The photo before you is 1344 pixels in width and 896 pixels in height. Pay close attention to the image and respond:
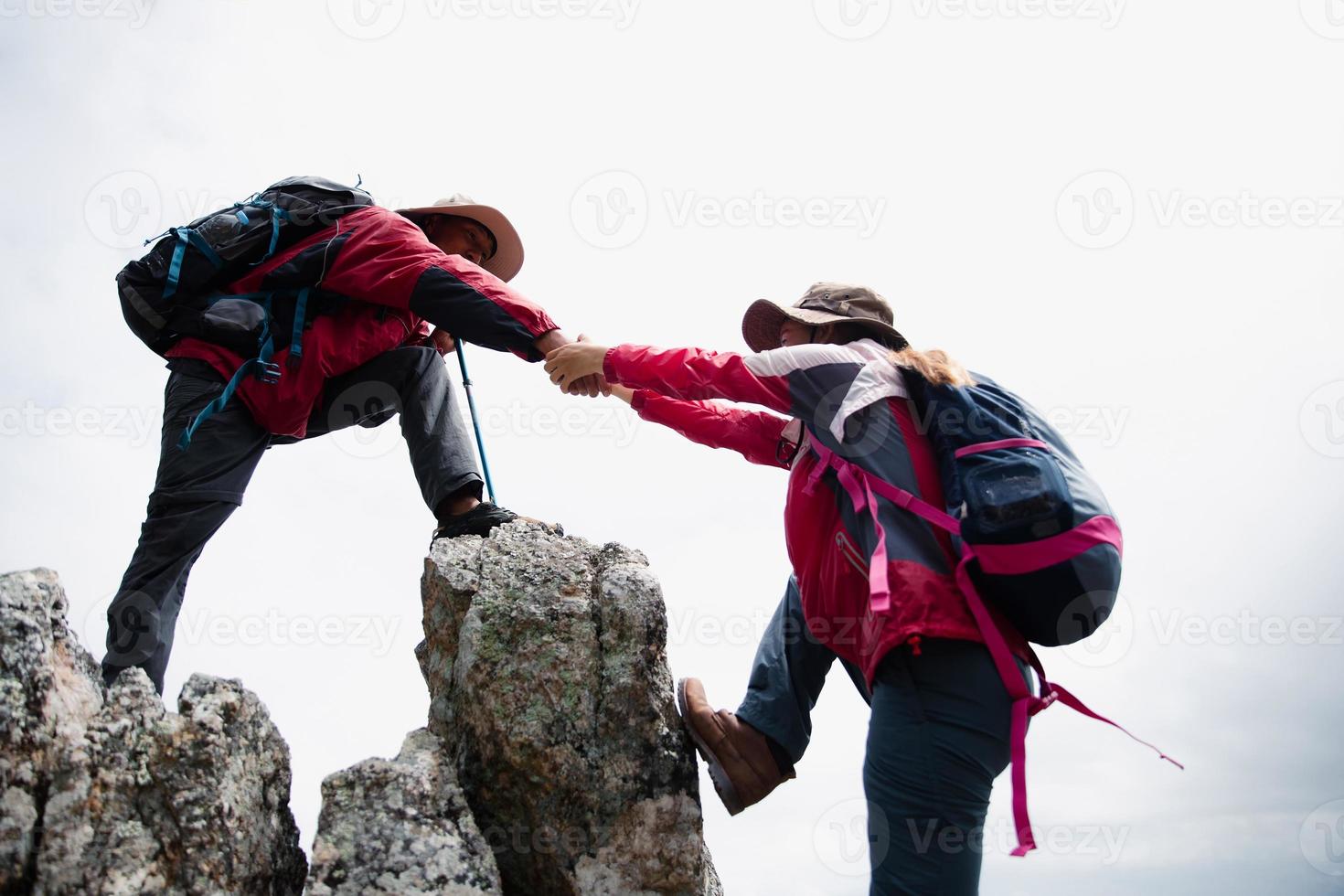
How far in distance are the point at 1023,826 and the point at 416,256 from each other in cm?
499

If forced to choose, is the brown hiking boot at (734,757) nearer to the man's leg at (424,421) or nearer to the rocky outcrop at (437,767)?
the rocky outcrop at (437,767)

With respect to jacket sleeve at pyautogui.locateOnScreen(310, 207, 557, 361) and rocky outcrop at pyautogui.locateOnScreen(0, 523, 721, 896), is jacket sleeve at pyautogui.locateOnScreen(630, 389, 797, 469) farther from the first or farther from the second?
rocky outcrop at pyautogui.locateOnScreen(0, 523, 721, 896)

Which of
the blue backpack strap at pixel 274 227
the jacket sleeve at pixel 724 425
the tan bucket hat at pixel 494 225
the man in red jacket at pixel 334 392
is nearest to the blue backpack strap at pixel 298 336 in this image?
the man in red jacket at pixel 334 392

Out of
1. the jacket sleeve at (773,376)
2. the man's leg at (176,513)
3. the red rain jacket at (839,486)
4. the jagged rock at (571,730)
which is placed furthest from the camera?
the man's leg at (176,513)

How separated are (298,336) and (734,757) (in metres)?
3.87

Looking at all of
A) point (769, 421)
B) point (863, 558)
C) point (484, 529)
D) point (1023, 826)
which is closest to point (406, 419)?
point (484, 529)

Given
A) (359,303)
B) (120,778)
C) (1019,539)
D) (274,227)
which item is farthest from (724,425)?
(120,778)

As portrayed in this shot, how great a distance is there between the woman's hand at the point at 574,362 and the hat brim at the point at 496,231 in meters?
2.22

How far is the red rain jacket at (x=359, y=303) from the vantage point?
21.9 ft

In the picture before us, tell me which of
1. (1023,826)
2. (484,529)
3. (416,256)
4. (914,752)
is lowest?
(1023,826)

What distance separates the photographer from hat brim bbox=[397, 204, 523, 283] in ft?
25.8

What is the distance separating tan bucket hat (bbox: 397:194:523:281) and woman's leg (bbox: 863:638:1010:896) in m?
4.96

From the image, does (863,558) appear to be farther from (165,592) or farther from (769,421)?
(165,592)

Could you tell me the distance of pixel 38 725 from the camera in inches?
195
